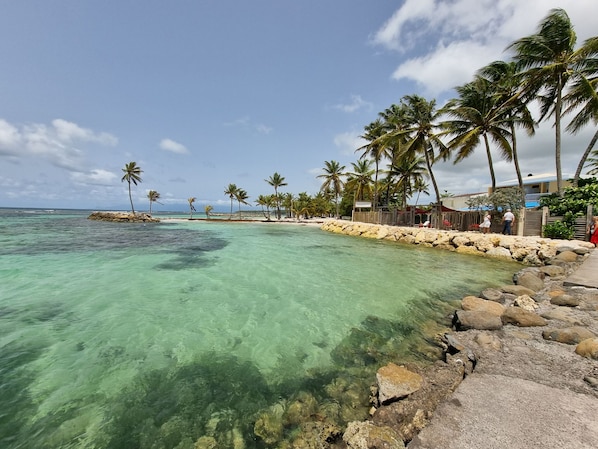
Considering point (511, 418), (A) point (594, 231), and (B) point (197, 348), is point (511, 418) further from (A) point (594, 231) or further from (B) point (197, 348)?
(A) point (594, 231)

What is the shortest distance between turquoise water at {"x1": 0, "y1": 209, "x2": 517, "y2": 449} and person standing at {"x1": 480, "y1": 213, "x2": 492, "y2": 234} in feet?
24.5

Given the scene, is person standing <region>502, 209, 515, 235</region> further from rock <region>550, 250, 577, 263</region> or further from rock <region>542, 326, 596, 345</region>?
rock <region>542, 326, 596, 345</region>

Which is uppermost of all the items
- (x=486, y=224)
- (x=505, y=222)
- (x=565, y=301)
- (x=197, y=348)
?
(x=505, y=222)

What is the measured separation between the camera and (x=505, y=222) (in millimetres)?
16125

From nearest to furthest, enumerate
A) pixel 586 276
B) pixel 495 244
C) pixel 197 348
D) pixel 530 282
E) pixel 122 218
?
1. pixel 197 348
2. pixel 586 276
3. pixel 530 282
4. pixel 495 244
5. pixel 122 218

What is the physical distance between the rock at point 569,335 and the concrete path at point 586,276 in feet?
12.4

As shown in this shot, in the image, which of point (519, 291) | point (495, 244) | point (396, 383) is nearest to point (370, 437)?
point (396, 383)

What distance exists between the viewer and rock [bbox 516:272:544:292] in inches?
311

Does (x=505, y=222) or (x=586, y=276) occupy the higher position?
(x=505, y=222)

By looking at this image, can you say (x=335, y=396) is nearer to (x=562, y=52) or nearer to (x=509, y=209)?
(x=509, y=209)

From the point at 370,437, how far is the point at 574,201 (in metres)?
18.4

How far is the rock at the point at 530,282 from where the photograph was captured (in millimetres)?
7896

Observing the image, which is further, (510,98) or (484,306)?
(510,98)

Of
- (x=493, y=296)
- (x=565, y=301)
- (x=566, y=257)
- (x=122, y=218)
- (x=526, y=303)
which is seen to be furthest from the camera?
(x=122, y=218)
